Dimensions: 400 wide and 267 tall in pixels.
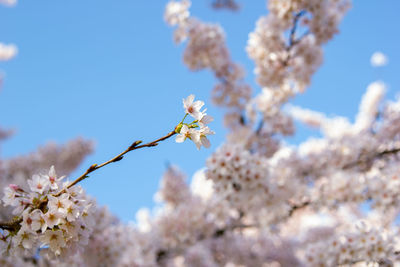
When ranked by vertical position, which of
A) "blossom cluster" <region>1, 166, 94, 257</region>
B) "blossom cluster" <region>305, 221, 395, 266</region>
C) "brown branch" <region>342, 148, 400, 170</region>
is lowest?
"blossom cluster" <region>305, 221, 395, 266</region>

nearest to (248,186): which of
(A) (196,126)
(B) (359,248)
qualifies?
(B) (359,248)

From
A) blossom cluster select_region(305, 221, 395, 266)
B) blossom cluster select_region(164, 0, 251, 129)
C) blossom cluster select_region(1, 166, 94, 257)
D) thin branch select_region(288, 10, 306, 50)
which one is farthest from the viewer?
blossom cluster select_region(164, 0, 251, 129)

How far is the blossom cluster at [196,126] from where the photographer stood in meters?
1.83

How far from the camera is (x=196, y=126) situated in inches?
73.9

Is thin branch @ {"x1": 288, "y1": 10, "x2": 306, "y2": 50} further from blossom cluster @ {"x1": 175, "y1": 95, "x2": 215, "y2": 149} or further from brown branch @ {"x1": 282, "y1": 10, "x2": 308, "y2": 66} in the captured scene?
blossom cluster @ {"x1": 175, "y1": 95, "x2": 215, "y2": 149}

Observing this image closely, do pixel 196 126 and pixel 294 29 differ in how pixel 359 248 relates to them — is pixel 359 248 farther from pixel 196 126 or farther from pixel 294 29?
pixel 294 29

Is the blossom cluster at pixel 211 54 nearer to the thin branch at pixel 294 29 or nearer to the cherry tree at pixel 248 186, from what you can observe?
the cherry tree at pixel 248 186

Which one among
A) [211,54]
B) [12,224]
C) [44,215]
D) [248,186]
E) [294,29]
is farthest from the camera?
[211,54]

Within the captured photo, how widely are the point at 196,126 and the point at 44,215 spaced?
1.01 metres

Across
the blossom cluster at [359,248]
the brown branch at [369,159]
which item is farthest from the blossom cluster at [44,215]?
the brown branch at [369,159]

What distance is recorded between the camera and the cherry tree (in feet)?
6.28

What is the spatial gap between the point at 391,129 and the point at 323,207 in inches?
85.0

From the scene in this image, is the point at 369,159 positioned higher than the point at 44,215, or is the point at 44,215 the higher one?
the point at 369,159

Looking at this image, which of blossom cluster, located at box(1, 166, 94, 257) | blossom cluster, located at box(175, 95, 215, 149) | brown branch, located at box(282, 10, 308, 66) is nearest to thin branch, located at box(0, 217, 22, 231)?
blossom cluster, located at box(1, 166, 94, 257)
